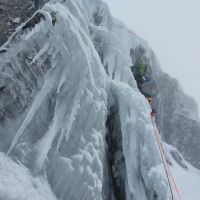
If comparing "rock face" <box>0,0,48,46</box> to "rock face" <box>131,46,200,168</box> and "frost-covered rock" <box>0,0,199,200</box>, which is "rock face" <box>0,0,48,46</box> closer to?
"frost-covered rock" <box>0,0,199,200</box>

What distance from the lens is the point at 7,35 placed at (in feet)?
28.3

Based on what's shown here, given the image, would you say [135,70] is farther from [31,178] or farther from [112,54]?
[31,178]

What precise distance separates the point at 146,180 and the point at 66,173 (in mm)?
1635

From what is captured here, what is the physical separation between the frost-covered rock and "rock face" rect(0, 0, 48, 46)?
3.95ft

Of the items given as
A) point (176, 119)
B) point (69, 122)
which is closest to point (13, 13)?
point (69, 122)

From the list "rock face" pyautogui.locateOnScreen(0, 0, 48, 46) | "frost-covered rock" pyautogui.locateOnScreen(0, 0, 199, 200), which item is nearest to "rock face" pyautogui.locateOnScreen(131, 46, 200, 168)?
"rock face" pyautogui.locateOnScreen(0, 0, 48, 46)

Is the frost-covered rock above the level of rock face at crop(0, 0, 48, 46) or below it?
below

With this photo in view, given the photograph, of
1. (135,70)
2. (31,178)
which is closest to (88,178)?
(31,178)

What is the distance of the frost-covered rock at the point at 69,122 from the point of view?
675 cm

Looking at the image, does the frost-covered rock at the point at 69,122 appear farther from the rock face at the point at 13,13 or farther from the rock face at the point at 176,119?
the rock face at the point at 176,119

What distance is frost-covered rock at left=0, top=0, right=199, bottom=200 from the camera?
6754 millimetres

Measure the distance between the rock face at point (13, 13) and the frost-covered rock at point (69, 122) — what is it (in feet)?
3.95

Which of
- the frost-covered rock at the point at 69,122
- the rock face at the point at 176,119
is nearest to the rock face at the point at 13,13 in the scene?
the frost-covered rock at the point at 69,122

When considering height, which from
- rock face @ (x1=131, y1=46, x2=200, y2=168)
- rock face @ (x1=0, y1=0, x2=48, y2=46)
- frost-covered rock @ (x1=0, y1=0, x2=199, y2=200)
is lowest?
rock face @ (x1=131, y1=46, x2=200, y2=168)
